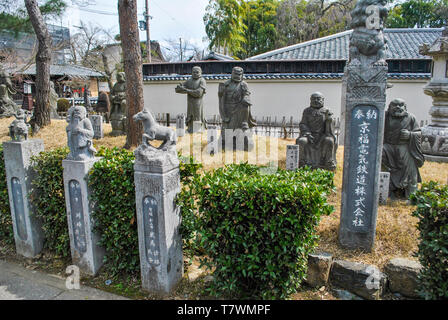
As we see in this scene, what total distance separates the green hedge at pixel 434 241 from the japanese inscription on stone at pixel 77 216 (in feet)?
13.0

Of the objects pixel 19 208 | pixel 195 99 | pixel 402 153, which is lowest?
pixel 19 208

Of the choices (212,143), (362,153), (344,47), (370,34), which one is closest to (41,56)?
(212,143)

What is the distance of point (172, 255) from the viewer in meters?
4.00

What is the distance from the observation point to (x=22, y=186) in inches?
191

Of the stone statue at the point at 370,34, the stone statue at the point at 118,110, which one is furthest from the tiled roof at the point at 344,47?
the stone statue at the point at 370,34

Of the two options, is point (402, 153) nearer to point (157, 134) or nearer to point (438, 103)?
point (157, 134)

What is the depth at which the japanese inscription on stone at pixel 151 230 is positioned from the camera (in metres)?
3.83

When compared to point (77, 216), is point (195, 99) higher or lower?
higher

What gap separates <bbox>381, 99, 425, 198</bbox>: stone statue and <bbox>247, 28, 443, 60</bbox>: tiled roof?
13.3 m

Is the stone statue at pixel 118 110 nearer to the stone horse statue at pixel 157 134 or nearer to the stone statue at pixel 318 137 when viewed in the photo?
the stone statue at pixel 318 137

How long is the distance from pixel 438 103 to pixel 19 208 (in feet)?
32.9

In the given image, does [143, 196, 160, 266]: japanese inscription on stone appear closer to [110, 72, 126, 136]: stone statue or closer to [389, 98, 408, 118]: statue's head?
[389, 98, 408, 118]: statue's head

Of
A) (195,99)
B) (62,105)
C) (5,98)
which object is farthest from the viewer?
(62,105)
